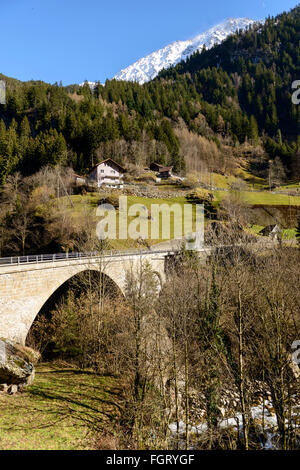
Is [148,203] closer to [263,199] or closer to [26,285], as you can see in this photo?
[263,199]

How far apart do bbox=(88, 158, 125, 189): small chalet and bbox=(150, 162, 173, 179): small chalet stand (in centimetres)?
1656

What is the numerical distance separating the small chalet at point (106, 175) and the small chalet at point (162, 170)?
54.3 ft

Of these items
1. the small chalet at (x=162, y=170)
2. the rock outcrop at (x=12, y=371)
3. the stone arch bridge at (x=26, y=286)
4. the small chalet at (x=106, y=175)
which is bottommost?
the rock outcrop at (x=12, y=371)

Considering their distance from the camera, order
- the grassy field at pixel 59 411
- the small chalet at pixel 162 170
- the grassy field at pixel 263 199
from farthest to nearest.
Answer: the small chalet at pixel 162 170 → the grassy field at pixel 263 199 → the grassy field at pixel 59 411

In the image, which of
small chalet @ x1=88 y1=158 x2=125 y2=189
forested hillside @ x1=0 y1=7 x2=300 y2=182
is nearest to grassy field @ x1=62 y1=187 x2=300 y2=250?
small chalet @ x1=88 y1=158 x2=125 y2=189

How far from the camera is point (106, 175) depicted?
219 feet

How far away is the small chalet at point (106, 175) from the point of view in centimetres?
6419

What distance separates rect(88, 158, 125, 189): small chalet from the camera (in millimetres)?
64188

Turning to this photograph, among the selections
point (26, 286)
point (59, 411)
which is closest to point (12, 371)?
point (59, 411)

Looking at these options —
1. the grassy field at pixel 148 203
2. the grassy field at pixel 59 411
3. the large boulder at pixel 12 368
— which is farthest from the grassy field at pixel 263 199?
the large boulder at pixel 12 368

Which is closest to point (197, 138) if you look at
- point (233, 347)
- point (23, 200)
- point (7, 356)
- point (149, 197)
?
point (149, 197)

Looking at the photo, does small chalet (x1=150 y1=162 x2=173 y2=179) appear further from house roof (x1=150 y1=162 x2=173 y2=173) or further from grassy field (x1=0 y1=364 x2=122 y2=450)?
grassy field (x1=0 y1=364 x2=122 y2=450)

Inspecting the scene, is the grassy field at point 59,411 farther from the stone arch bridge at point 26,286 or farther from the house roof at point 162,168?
the house roof at point 162,168

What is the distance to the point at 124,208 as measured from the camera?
52.4 m
